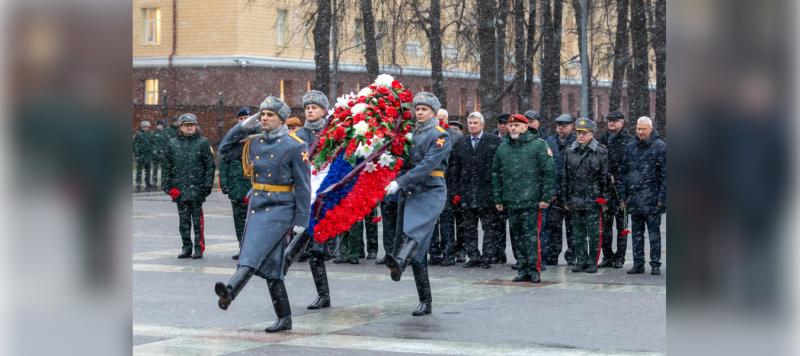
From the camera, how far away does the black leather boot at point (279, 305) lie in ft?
31.4

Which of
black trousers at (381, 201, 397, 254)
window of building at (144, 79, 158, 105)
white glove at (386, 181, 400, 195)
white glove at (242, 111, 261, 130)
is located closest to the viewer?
white glove at (242, 111, 261, 130)

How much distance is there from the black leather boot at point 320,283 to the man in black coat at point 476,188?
421 cm

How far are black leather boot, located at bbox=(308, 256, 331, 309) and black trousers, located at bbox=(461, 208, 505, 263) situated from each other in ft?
13.9

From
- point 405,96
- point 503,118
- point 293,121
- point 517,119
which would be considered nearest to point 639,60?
point 503,118

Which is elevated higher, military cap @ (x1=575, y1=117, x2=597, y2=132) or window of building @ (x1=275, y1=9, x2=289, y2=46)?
window of building @ (x1=275, y1=9, x2=289, y2=46)

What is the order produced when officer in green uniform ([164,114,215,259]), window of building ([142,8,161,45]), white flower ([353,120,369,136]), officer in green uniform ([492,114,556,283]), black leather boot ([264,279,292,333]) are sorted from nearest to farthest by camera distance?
black leather boot ([264,279,292,333]), white flower ([353,120,369,136]), officer in green uniform ([492,114,556,283]), officer in green uniform ([164,114,215,259]), window of building ([142,8,161,45])

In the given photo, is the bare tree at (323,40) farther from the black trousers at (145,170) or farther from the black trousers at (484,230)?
the black trousers at (484,230)

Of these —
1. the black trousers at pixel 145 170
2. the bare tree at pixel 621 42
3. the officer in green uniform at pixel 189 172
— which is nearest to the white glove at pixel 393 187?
the officer in green uniform at pixel 189 172

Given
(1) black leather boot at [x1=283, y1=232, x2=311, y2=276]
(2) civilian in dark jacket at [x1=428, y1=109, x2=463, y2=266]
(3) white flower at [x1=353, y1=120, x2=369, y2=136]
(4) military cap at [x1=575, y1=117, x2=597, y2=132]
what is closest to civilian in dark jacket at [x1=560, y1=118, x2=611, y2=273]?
(4) military cap at [x1=575, y1=117, x2=597, y2=132]

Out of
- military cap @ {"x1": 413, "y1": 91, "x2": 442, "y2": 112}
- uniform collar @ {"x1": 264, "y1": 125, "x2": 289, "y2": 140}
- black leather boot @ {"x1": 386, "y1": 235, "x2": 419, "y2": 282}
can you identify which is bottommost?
black leather boot @ {"x1": 386, "y1": 235, "x2": 419, "y2": 282}

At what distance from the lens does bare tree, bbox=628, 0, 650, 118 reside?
1115 inches

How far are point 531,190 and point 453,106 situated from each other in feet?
157

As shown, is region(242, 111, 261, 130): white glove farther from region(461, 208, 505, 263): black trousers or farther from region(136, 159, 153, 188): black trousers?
region(136, 159, 153, 188): black trousers
